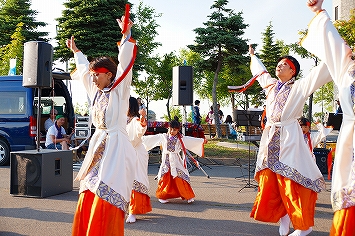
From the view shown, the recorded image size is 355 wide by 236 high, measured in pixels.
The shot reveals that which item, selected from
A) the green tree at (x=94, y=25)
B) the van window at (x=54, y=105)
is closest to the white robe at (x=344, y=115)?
the van window at (x=54, y=105)

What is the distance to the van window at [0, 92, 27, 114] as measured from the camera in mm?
10750

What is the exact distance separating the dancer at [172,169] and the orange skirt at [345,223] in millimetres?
3603

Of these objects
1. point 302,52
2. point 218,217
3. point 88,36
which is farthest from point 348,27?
point 218,217

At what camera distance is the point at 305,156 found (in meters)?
4.82

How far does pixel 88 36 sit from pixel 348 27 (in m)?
10.9

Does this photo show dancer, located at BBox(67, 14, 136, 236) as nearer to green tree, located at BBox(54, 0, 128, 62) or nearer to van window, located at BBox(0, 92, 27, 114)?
van window, located at BBox(0, 92, 27, 114)

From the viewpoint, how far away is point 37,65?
7.64 m

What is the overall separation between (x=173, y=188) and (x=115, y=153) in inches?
124

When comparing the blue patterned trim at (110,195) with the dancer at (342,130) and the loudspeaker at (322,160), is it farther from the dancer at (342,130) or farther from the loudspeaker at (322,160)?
the loudspeaker at (322,160)

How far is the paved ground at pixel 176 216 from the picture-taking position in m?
5.01

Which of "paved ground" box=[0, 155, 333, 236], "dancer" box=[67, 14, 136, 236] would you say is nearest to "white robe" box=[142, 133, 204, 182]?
"paved ground" box=[0, 155, 333, 236]

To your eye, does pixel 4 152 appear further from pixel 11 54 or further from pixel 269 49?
pixel 269 49

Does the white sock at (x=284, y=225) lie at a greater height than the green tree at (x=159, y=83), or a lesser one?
lesser

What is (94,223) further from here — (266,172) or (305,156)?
(305,156)
